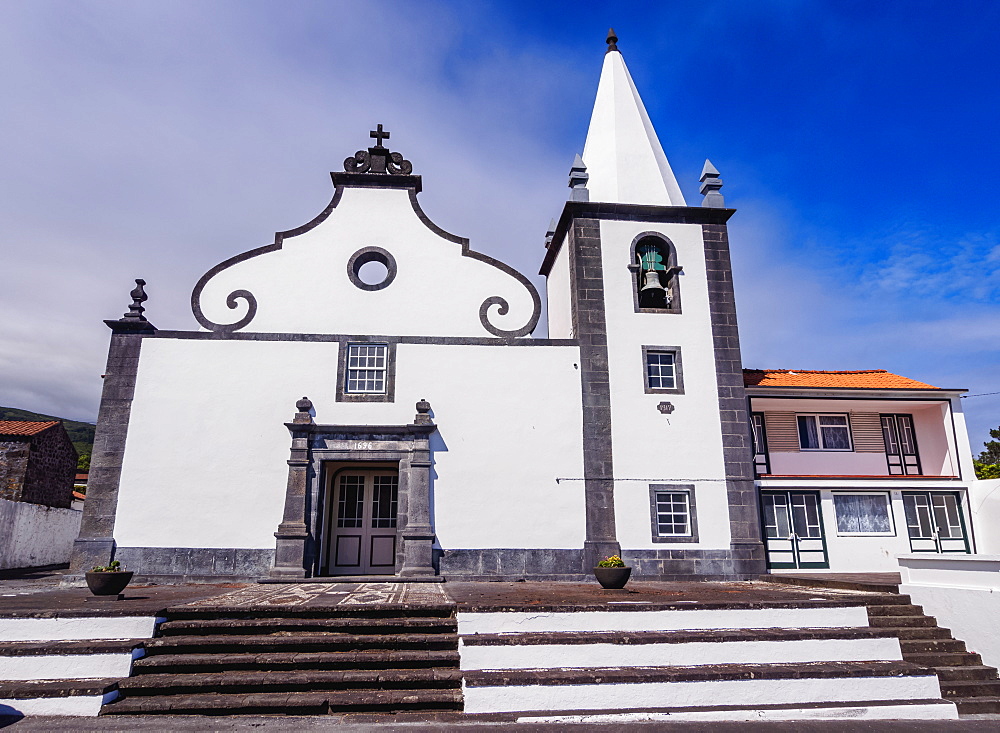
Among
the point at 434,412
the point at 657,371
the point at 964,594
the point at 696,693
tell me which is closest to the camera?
the point at 696,693

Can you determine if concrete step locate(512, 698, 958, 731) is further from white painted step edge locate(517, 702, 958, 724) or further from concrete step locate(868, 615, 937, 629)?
concrete step locate(868, 615, 937, 629)

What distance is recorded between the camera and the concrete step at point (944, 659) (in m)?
7.29

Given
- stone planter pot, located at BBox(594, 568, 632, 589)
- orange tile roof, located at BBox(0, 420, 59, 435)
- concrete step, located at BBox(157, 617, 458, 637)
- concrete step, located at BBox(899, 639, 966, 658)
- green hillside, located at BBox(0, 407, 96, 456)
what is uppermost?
green hillside, located at BBox(0, 407, 96, 456)

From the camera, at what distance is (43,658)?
612 cm

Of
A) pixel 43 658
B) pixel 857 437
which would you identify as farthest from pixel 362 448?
pixel 857 437

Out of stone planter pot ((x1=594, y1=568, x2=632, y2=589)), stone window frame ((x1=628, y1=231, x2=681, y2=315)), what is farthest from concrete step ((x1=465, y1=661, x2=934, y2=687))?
stone window frame ((x1=628, y1=231, x2=681, y2=315))

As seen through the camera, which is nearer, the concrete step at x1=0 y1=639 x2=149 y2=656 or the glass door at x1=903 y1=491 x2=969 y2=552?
the concrete step at x1=0 y1=639 x2=149 y2=656

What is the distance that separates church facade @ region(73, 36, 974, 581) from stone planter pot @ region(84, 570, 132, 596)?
10.7ft

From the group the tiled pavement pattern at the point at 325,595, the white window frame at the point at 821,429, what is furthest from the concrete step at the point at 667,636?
the white window frame at the point at 821,429

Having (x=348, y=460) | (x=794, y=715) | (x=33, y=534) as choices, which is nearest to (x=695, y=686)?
(x=794, y=715)

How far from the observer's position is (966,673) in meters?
7.12

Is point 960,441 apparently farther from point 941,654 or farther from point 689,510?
point 941,654

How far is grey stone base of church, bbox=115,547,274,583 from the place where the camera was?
11.5 meters

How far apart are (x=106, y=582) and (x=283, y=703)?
3.83 m
